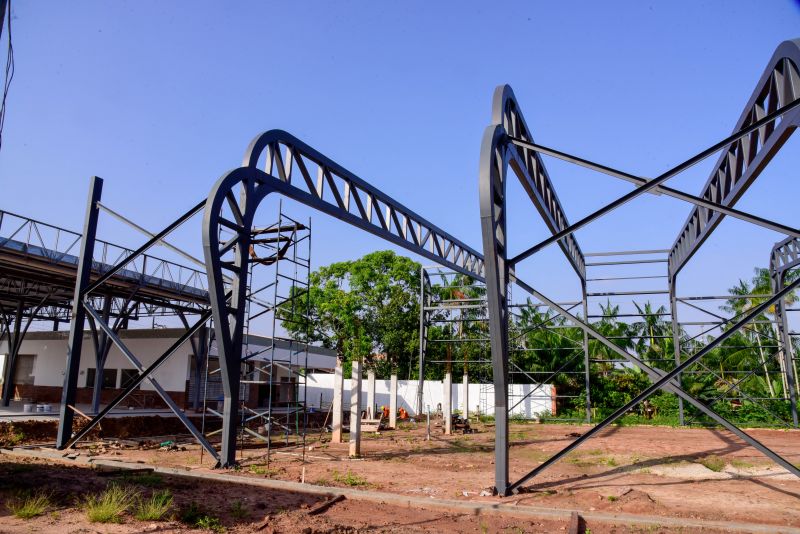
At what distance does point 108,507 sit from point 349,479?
408 cm

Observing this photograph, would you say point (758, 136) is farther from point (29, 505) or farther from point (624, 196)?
point (29, 505)

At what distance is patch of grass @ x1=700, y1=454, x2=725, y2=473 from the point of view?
11.6 m

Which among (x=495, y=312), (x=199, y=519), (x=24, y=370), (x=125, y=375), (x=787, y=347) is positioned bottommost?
(x=199, y=519)

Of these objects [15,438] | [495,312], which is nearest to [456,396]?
[15,438]

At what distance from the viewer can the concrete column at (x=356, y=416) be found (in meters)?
13.8

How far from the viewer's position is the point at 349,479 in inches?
394

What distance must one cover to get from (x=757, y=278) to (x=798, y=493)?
32.5 m

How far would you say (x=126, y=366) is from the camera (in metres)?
29.1

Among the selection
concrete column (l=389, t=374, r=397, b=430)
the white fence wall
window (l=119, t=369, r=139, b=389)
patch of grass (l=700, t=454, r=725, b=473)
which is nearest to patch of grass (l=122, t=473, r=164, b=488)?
patch of grass (l=700, t=454, r=725, b=473)

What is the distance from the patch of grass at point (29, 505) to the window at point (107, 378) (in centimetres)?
2330

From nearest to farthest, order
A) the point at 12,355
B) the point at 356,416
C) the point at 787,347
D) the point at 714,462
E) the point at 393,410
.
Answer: the point at 714,462 < the point at 356,416 < the point at 787,347 < the point at 393,410 < the point at 12,355

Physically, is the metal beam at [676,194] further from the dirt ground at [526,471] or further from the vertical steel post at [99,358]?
the vertical steel post at [99,358]

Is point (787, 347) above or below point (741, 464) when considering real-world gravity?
above

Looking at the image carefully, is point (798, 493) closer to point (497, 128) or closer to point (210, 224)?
point (497, 128)
